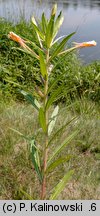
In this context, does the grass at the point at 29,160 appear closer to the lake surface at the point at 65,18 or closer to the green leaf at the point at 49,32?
the green leaf at the point at 49,32

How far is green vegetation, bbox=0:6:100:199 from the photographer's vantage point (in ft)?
6.24

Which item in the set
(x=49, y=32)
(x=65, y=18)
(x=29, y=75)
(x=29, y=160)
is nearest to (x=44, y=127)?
(x=49, y=32)

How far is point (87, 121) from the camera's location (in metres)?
2.77

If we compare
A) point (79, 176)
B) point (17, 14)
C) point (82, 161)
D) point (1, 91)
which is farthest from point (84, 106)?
point (17, 14)

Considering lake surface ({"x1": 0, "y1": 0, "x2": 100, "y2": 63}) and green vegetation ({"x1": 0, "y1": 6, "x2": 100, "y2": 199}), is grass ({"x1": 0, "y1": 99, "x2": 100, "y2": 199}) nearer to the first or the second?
green vegetation ({"x1": 0, "y1": 6, "x2": 100, "y2": 199})

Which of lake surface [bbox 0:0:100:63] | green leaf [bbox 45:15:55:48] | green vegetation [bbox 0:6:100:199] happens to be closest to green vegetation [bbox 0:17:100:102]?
green vegetation [bbox 0:6:100:199]

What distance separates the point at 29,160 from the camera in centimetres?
214

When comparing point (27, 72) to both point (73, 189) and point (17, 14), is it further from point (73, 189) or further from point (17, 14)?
point (73, 189)

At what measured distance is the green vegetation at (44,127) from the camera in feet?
6.24

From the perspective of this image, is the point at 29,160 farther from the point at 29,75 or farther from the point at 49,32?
the point at 29,75

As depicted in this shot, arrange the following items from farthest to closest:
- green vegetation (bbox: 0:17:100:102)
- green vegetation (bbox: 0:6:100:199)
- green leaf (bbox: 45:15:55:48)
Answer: green vegetation (bbox: 0:17:100:102), green vegetation (bbox: 0:6:100:199), green leaf (bbox: 45:15:55:48)

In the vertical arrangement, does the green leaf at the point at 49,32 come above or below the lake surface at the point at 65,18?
below

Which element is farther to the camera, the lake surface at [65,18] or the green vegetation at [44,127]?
the lake surface at [65,18]

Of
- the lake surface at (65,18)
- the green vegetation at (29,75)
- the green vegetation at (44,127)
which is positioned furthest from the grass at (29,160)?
the lake surface at (65,18)
